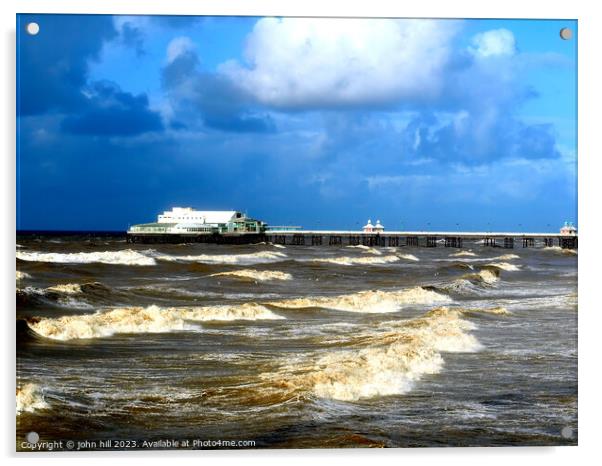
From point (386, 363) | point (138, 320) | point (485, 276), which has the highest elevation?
point (485, 276)

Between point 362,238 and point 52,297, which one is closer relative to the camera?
point 52,297

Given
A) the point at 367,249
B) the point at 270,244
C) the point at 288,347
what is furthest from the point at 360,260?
the point at 288,347

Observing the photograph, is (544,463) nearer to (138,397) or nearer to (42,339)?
(138,397)

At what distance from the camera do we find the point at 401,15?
672 centimetres

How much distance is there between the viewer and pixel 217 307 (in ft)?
29.3

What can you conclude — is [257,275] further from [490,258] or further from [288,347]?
[490,258]

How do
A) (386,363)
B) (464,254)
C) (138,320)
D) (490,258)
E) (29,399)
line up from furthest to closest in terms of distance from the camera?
(490,258)
(464,254)
(138,320)
(386,363)
(29,399)

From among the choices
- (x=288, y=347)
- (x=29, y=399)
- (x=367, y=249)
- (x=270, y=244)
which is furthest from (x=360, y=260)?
(x=29, y=399)

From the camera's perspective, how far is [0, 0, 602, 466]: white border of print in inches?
253

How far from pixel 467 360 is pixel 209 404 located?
2.45 m

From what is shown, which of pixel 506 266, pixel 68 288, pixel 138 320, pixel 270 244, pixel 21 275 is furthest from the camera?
pixel 506 266

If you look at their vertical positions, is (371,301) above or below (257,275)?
below

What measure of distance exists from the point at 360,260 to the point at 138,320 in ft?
8.74

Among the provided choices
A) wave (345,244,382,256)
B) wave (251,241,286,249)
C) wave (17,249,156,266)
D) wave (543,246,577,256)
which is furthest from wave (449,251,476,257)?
wave (17,249,156,266)
